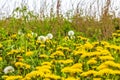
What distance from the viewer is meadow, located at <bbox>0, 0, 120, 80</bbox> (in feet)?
13.5

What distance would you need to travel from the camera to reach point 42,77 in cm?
394

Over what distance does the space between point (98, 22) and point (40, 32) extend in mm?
1160

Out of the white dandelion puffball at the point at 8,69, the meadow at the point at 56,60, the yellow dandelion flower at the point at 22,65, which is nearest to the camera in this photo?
the meadow at the point at 56,60

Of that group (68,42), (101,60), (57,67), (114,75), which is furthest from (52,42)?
(114,75)

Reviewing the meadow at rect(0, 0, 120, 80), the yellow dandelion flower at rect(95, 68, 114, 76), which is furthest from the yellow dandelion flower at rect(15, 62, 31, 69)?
the yellow dandelion flower at rect(95, 68, 114, 76)

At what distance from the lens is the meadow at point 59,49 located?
4109mm

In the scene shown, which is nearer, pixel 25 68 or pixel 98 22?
pixel 25 68

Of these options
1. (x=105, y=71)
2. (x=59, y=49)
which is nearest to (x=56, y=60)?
(x=59, y=49)

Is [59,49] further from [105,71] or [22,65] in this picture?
[105,71]

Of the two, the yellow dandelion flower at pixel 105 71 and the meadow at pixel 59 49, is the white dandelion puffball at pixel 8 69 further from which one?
the yellow dandelion flower at pixel 105 71

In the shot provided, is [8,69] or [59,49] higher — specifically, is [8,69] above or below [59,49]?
below

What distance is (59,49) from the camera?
5.56 m

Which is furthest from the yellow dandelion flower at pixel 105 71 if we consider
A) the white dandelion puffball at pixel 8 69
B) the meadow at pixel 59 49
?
the white dandelion puffball at pixel 8 69

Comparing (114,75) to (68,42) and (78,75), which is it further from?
(68,42)
